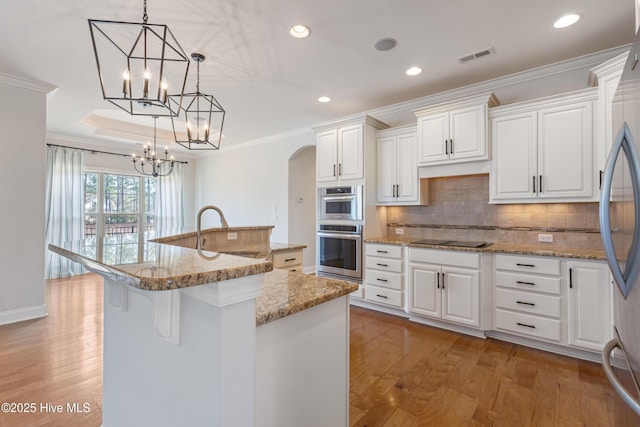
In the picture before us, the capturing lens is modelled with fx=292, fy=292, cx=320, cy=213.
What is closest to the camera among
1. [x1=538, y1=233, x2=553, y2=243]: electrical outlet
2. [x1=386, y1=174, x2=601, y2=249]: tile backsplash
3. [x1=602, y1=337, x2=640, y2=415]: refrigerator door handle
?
[x1=602, y1=337, x2=640, y2=415]: refrigerator door handle

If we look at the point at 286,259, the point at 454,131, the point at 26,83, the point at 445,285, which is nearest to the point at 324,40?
the point at 454,131

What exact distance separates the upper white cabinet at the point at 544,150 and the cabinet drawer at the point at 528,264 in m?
0.60

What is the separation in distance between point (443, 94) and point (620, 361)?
3.38 meters

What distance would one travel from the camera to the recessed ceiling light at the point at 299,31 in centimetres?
237

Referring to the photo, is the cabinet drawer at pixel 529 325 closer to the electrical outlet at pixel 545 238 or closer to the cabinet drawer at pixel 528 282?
the cabinet drawer at pixel 528 282

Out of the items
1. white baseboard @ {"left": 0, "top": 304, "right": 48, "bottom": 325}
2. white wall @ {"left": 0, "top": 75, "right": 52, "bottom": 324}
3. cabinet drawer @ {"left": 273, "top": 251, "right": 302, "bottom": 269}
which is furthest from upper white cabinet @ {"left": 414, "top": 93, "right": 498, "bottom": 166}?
white baseboard @ {"left": 0, "top": 304, "right": 48, "bottom": 325}

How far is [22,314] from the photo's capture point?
129 inches

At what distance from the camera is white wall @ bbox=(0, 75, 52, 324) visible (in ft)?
10.5

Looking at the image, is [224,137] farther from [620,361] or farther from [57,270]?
[620,361]

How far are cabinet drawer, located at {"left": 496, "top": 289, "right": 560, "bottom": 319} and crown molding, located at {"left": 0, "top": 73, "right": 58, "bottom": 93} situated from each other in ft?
17.9

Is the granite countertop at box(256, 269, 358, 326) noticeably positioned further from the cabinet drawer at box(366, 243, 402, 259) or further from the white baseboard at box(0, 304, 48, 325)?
the white baseboard at box(0, 304, 48, 325)

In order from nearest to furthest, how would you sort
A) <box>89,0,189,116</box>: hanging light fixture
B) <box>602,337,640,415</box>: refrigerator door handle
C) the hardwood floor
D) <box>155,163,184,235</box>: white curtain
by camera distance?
1. <box>602,337,640,415</box>: refrigerator door handle
2. the hardwood floor
3. <box>89,0,189,116</box>: hanging light fixture
4. <box>155,163,184,235</box>: white curtain

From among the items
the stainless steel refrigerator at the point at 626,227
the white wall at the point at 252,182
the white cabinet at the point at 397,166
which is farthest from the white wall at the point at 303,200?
the stainless steel refrigerator at the point at 626,227

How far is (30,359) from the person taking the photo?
246cm
